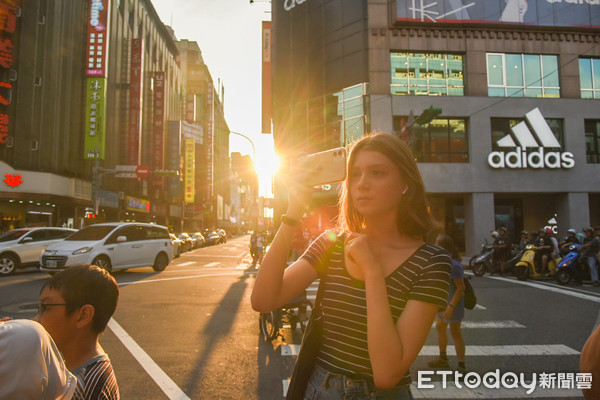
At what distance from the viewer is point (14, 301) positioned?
28.8 feet

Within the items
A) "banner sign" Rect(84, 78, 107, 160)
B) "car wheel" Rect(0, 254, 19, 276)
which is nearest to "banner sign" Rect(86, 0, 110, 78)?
"banner sign" Rect(84, 78, 107, 160)

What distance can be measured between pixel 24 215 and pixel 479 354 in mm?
27044

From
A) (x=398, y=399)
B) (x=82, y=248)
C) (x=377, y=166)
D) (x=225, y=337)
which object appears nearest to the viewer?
(x=398, y=399)

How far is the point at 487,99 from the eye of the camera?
24.2m

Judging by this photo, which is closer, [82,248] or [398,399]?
[398,399]

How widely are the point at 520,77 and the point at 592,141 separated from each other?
20.2 ft

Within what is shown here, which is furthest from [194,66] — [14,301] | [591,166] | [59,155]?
[14,301]

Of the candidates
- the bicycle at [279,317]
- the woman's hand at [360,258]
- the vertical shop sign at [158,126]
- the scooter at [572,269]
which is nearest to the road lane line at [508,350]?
the bicycle at [279,317]

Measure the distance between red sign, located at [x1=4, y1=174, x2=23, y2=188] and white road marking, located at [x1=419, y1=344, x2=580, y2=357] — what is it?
24723 millimetres

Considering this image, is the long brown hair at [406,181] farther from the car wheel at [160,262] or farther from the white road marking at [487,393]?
the car wheel at [160,262]

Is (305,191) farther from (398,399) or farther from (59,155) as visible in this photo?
(59,155)

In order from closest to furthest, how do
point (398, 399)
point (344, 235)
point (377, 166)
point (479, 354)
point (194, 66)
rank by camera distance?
Result: point (398, 399)
point (377, 166)
point (344, 235)
point (479, 354)
point (194, 66)

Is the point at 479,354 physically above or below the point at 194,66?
below

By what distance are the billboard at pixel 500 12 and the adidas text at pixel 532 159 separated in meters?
8.48
